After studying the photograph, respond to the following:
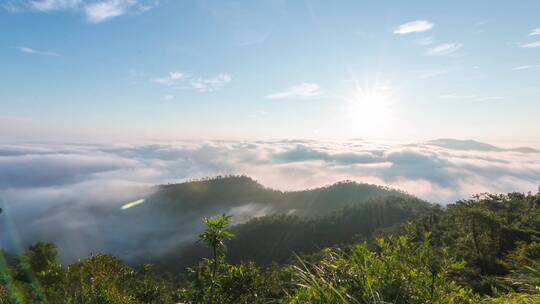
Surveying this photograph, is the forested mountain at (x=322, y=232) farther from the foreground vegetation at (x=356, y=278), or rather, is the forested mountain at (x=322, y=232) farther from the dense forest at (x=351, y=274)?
the foreground vegetation at (x=356, y=278)

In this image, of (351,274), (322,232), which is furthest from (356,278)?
(322,232)

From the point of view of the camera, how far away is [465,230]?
47.1 meters

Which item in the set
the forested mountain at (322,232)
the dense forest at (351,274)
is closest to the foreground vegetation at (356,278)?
the dense forest at (351,274)

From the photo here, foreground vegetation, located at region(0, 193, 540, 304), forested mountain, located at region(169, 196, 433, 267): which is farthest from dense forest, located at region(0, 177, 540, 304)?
forested mountain, located at region(169, 196, 433, 267)

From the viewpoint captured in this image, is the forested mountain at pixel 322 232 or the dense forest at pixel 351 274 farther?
the forested mountain at pixel 322 232

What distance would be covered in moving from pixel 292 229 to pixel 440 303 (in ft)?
→ 646

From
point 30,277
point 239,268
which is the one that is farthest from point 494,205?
point 30,277

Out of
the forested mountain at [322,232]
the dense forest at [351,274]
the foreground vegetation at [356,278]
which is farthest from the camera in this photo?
the forested mountain at [322,232]

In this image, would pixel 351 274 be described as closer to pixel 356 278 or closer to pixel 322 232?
pixel 356 278

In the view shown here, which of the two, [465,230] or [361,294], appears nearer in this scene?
[361,294]

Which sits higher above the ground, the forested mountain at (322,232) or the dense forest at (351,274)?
the dense forest at (351,274)

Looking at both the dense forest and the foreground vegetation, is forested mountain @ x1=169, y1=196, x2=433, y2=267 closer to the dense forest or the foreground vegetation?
the dense forest

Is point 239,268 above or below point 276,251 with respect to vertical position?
above

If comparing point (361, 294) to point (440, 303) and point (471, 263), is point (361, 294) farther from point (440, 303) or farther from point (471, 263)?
point (471, 263)
